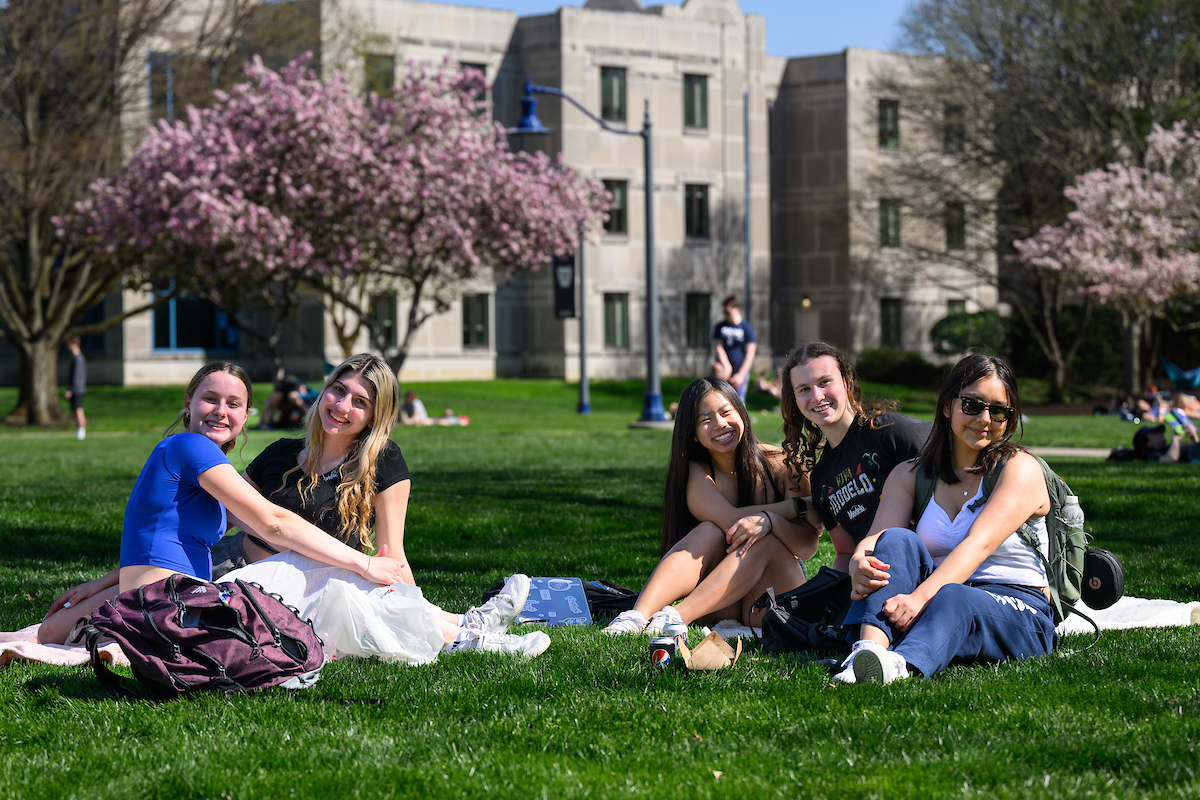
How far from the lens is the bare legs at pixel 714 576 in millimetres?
5855

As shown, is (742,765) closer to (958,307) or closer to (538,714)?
(538,714)

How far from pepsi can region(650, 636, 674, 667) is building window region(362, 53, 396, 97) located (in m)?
30.1

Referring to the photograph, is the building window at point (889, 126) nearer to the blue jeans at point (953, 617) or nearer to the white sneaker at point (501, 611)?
the white sneaker at point (501, 611)

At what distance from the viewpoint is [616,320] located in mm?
40906

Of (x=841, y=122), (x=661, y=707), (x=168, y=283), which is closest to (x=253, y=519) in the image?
(x=661, y=707)

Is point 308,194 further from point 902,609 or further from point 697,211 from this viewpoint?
point 902,609

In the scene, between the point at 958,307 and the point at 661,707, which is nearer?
the point at 661,707

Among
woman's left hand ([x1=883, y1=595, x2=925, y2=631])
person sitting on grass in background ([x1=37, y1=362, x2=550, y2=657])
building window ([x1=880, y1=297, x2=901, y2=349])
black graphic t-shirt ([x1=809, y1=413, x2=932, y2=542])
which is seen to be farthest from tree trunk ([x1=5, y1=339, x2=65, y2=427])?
building window ([x1=880, y1=297, x2=901, y2=349])

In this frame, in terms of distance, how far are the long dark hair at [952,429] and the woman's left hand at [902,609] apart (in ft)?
2.30

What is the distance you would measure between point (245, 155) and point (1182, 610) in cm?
2315

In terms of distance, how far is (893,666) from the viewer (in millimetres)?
4516

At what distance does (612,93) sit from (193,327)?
1513cm

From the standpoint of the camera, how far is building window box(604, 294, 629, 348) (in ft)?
134

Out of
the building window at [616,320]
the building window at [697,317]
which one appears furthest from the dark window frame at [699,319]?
the building window at [616,320]
